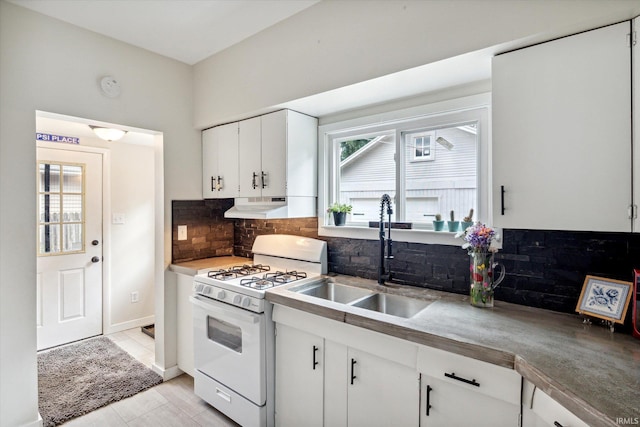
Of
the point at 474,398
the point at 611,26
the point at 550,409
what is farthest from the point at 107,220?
the point at 611,26

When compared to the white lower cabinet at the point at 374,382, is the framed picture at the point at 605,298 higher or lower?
higher

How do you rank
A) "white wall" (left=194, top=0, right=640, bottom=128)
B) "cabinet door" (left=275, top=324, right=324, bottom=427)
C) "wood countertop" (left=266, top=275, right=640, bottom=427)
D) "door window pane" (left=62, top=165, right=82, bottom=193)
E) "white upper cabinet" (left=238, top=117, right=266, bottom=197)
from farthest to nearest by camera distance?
"door window pane" (left=62, top=165, right=82, bottom=193)
"white upper cabinet" (left=238, top=117, right=266, bottom=197)
"cabinet door" (left=275, top=324, right=324, bottom=427)
"white wall" (left=194, top=0, right=640, bottom=128)
"wood countertop" (left=266, top=275, right=640, bottom=427)

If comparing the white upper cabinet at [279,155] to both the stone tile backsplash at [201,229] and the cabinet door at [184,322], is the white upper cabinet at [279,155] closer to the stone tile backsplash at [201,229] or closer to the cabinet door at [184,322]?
the stone tile backsplash at [201,229]

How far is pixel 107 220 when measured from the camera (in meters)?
3.76

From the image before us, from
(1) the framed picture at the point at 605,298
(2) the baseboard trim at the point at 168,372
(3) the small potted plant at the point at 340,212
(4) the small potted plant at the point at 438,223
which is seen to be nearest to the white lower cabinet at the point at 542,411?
(1) the framed picture at the point at 605,298

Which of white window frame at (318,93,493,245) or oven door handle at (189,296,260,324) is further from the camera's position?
oven door handle at (189,296,260,324)

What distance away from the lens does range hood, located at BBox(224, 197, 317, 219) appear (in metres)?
2.40

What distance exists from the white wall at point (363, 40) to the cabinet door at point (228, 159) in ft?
0.36

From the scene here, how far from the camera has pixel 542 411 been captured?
43.8 inches

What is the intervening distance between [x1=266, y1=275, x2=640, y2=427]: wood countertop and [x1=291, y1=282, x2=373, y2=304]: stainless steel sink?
0.34 metres

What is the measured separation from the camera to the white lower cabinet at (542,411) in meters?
1.01

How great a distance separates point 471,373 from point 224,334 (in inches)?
64.4

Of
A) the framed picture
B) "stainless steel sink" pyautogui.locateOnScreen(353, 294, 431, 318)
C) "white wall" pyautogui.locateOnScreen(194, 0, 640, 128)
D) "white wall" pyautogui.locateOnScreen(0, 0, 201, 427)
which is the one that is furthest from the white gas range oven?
the framed picture

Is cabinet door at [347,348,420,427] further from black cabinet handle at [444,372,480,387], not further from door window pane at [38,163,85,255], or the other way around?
door window pane at [38,163,85,255]
